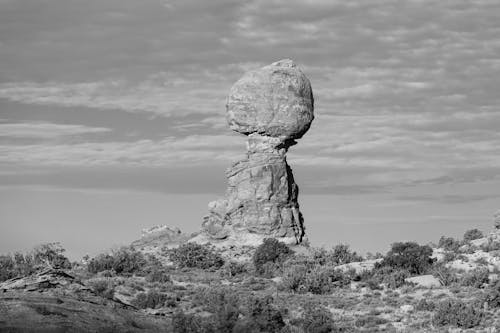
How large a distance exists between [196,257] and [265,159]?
30.3 ft

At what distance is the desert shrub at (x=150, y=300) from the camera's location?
118 ft

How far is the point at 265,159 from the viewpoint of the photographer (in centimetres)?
5766

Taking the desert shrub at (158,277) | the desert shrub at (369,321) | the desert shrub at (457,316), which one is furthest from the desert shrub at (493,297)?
the desert shrub at (158,277)

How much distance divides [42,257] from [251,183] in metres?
14.8

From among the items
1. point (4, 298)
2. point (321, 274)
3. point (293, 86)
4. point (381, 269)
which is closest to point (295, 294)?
point (321, 274)

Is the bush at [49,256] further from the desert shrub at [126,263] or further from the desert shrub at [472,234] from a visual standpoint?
the desert shrub at [472,234]

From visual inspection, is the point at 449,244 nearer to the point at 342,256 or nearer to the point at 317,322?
the point at 342,256

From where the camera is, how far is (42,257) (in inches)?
2152

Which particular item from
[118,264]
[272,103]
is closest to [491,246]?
[272,103]

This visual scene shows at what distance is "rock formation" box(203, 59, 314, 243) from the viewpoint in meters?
56.7

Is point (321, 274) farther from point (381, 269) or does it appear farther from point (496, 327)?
point (496, 327)

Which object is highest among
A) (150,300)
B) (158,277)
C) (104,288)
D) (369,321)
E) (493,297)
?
(158,277)

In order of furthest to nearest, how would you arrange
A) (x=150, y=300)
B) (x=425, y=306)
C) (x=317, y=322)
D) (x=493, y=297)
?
1. (x=150, y=300)
2. (x=425, y=306)
3. (x=493, y=297)
4. (x=317, y=322)

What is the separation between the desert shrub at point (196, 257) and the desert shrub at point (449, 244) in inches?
579
